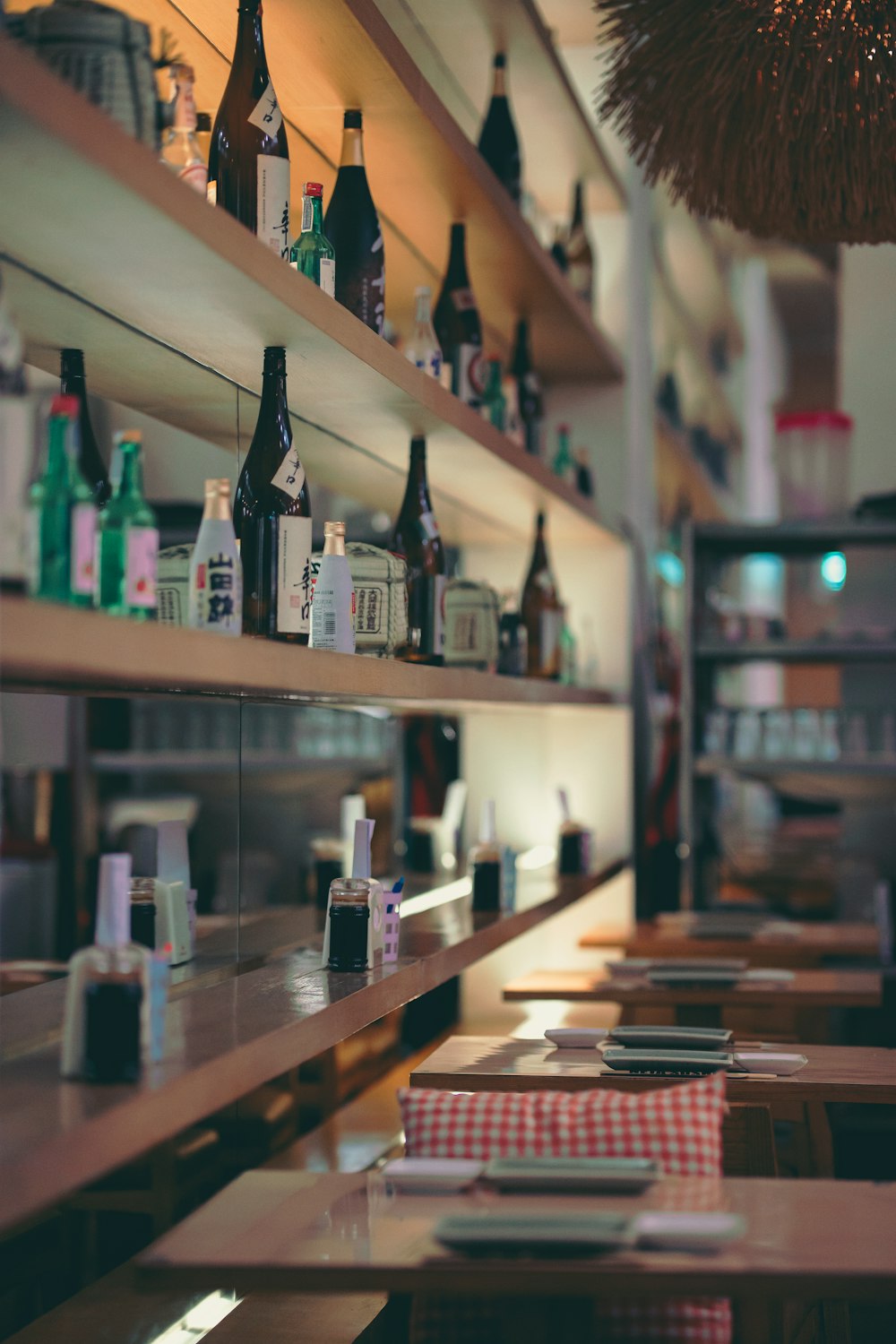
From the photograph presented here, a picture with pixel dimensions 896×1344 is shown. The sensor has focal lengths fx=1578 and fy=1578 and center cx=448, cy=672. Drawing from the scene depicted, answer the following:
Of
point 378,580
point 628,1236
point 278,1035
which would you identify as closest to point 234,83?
point 378,580

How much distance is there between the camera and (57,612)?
134 cm

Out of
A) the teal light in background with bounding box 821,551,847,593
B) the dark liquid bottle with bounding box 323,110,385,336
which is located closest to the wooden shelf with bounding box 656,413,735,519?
the teal light in background with bounding box 821,551,847,593

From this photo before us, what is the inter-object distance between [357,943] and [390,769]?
5.28ft

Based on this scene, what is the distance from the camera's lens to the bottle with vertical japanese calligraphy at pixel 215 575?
183 cm

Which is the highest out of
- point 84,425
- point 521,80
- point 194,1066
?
point 521,80

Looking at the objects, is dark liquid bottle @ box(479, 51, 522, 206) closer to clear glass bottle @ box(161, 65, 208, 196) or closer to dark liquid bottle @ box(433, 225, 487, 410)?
dark liquid bottle @ box(433, 225, 487, 410)

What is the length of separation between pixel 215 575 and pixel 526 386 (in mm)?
2510

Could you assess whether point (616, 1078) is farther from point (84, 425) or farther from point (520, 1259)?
point (84, 425)

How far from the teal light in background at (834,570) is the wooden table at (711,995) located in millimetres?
2069

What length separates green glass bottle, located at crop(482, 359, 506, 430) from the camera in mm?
3486

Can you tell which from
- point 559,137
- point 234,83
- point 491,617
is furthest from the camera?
point 559,137

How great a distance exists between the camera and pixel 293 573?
2127mm

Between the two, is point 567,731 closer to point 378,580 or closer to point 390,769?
point 390,769

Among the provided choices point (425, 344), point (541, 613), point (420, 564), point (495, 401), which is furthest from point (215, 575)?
point (541, 613)
